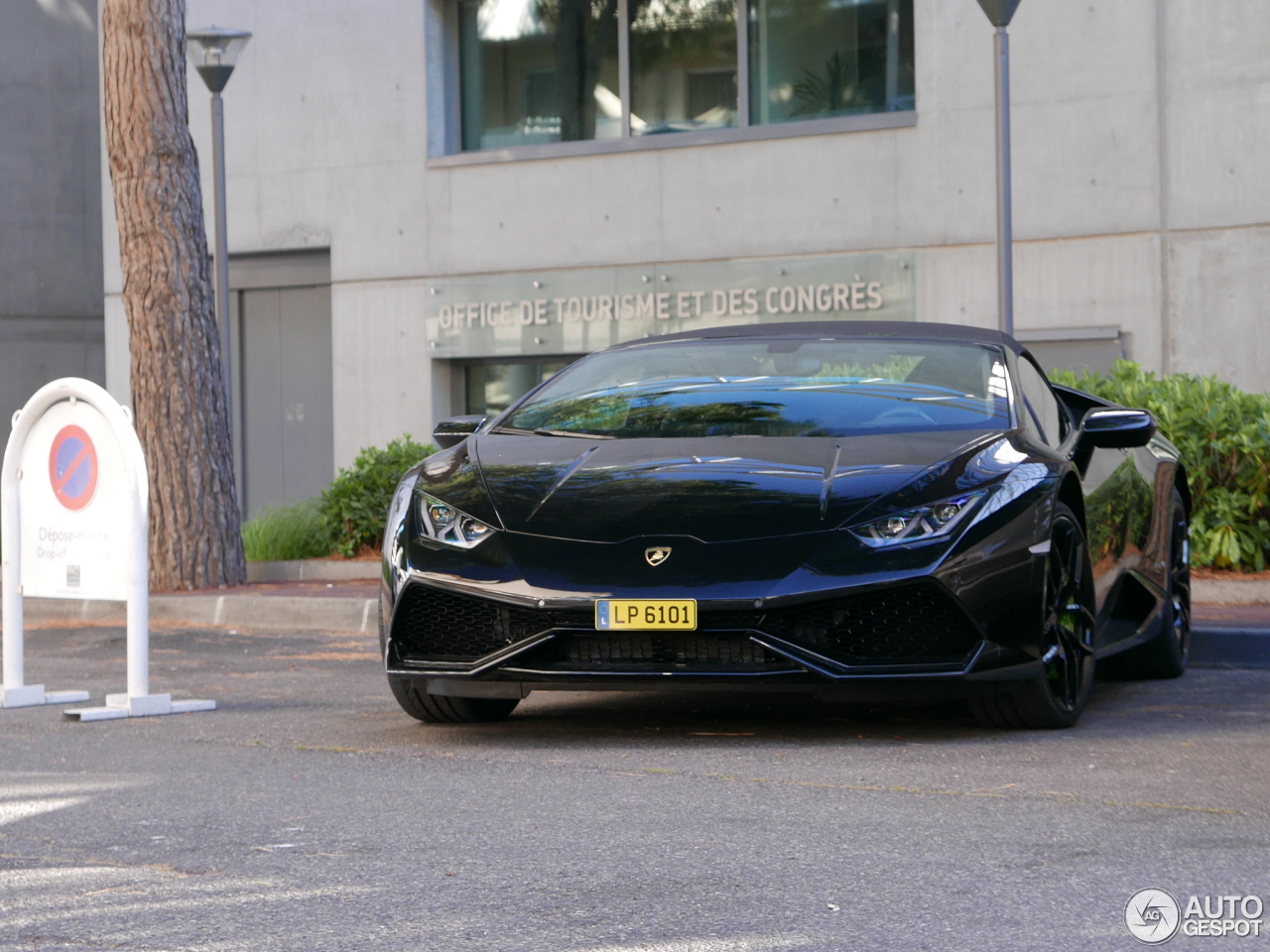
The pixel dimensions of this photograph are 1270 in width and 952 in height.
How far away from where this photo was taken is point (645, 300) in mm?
16016

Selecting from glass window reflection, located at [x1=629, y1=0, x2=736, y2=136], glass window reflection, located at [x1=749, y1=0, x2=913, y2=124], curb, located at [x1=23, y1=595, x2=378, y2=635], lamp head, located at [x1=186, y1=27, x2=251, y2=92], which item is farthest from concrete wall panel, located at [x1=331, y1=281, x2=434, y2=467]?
curb, located at [x1=23, y1=595, x2=378, y2=635]

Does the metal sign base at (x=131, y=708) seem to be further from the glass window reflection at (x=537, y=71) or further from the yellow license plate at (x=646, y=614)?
the glass window reflection at (x=537, y=71)

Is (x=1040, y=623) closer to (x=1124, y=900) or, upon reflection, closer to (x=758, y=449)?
(x=758, y=449)

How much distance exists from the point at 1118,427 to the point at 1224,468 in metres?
3.50

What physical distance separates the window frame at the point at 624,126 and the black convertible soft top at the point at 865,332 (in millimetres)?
8628

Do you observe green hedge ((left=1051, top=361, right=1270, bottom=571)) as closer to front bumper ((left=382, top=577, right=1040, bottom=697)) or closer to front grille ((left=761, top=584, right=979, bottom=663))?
front bumper ((left=382, top=577, right=1040, bottom=697))

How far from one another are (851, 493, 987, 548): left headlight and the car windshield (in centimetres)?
58

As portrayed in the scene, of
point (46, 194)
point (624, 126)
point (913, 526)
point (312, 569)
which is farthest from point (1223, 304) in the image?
point (46, 194)

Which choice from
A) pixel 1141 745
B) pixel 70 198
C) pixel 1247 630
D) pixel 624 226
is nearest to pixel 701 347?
pixel 1141 745

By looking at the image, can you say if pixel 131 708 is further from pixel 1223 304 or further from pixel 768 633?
pixel 1223 304

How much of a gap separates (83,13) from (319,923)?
2226 centimetres

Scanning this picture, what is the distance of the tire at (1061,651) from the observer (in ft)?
17.9

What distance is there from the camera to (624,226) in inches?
635

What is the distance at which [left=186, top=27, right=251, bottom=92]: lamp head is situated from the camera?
1388 centimetres
